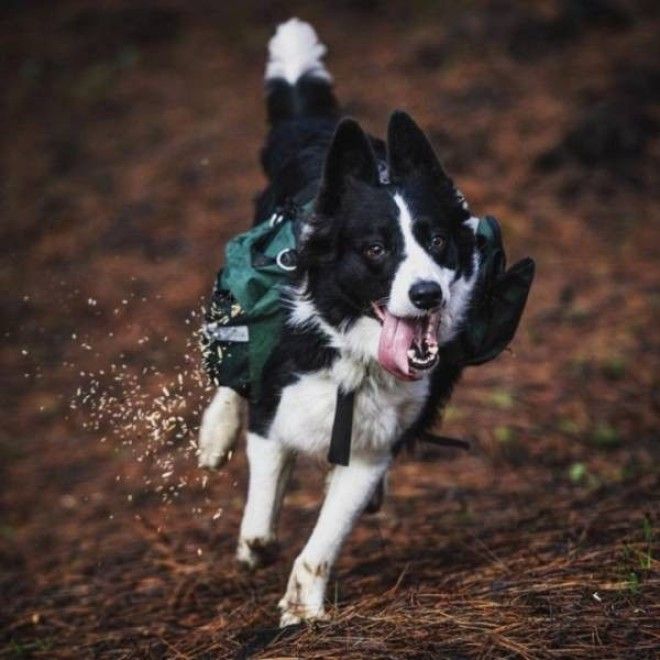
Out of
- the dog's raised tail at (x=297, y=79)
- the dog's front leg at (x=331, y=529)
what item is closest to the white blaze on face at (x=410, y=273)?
the dog's front leg at (x=331, y=529)

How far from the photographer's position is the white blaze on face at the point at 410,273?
3.30 metres

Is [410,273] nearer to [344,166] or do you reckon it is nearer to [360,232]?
[360,232]

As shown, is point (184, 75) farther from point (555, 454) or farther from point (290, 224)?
point (290, 224)

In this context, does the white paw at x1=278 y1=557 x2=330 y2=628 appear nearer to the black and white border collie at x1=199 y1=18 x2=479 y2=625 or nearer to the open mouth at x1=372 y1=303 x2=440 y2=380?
the black and white border collie at x1=199 y1=18 x2=479 y2=625

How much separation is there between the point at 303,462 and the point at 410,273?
10.4 ft

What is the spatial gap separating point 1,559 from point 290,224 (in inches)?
108

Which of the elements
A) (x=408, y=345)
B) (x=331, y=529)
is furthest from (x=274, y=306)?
(x=331, y=529)

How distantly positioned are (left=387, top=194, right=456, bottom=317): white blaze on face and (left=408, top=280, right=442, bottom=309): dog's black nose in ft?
0.05

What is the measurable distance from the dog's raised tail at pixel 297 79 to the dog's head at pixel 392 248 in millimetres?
1725

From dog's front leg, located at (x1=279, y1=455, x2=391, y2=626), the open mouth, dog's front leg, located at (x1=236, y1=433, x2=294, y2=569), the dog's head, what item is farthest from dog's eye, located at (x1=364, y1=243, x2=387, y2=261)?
dog's front leg, located at (x1=236, y1=433, x2=294, y2=569)

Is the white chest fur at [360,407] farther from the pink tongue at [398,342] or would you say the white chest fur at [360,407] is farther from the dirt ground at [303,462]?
the dirt ground at [303,462]

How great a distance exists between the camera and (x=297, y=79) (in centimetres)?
530

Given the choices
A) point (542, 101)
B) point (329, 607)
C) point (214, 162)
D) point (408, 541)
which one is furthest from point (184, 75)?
point (329, 607)

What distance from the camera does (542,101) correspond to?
32.1ft
